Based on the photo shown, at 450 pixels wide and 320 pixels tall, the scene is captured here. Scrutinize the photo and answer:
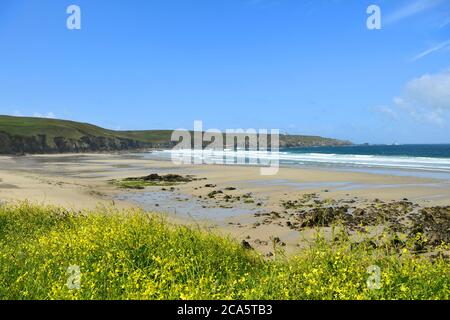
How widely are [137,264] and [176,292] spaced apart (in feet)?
8.33

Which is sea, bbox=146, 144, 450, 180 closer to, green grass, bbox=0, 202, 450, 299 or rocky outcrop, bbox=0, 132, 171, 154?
green grass, bbox=0, 202, 450, 299

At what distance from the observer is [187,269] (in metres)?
7.41

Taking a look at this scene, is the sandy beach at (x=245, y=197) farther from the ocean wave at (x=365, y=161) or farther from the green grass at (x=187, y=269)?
the ocean wave at (x=365, y=161)

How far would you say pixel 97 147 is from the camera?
12100cm

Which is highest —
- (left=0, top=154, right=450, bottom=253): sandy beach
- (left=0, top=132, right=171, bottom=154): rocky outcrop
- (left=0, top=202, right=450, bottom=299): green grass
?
(left=0, top=132, right=171, bottom=154): rocky outcrop

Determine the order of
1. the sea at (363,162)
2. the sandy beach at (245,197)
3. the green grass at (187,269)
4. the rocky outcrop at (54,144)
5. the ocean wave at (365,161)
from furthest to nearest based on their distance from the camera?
the rocky outcrop at (54,144) → the ocean wave at (365,161) → the sea at (363,162) → the sandy beach at (245,197) → the green grass at (187,269)

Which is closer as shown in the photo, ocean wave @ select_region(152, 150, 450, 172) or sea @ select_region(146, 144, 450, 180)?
sea @ select_region(146, 144, 450, 180)

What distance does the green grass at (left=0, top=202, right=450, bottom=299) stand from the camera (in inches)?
227

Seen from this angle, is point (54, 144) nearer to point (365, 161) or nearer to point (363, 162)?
point (365, 161)

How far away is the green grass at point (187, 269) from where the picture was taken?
18.9 ft

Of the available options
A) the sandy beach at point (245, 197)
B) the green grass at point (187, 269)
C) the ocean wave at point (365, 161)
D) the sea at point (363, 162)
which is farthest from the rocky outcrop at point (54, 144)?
the green grass at point (187, 269)

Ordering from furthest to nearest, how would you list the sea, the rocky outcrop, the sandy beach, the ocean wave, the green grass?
the rocky outcrop, the ocean wave, the sea, the sandy beach, the green grass

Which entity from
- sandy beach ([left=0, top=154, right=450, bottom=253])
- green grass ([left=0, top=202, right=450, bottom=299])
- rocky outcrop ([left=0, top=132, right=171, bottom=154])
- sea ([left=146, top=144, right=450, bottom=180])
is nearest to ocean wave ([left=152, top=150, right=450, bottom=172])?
sea ([left=146, top=144, right=450, bottom=180])
